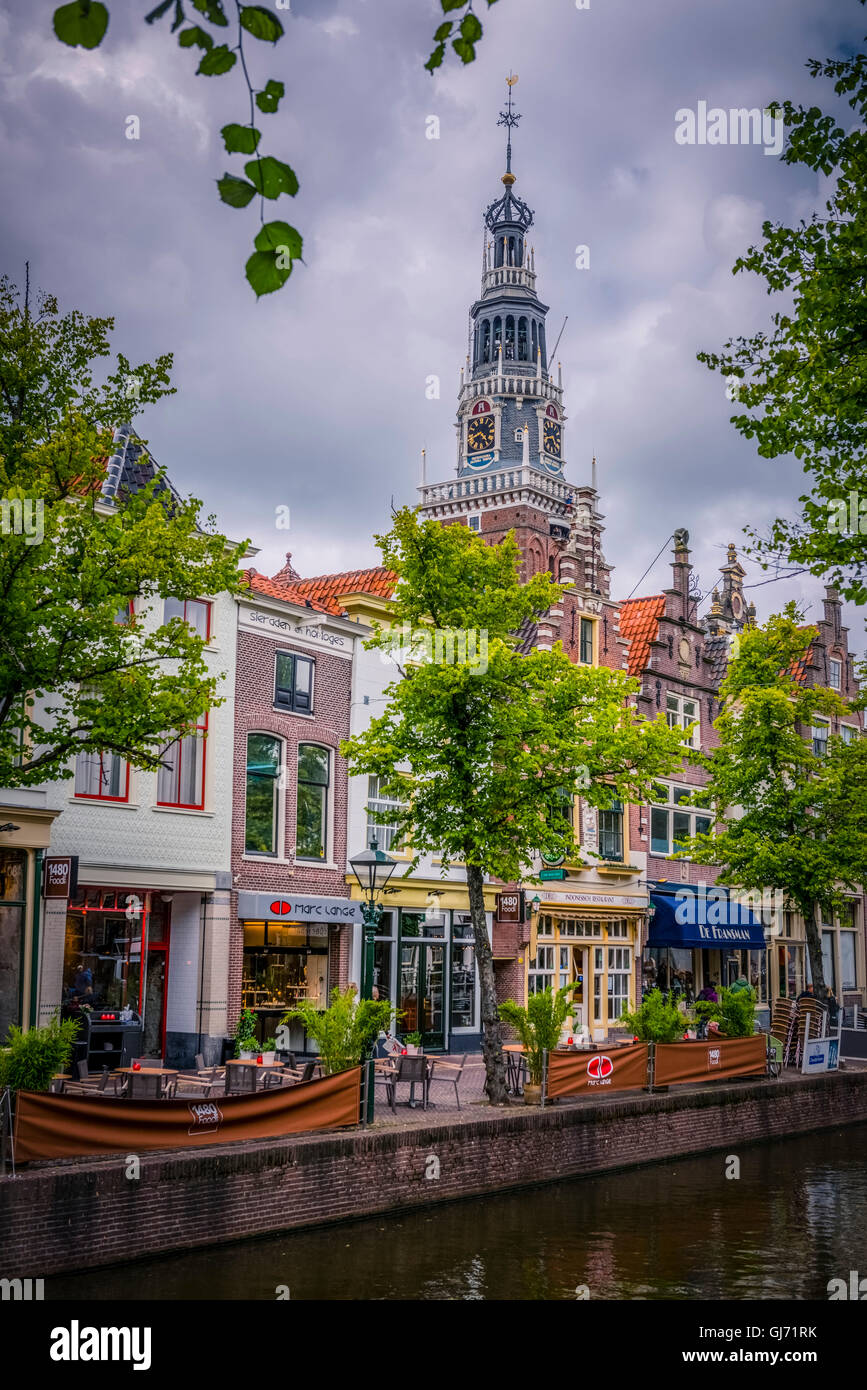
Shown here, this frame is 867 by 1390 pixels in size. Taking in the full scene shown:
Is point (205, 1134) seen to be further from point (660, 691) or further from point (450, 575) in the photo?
point (660, 691)

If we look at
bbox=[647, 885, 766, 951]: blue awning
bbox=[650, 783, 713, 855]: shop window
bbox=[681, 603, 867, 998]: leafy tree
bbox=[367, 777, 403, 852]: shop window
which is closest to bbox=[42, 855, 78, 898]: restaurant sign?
bbox=[367, 777, 403, 852]: shop window

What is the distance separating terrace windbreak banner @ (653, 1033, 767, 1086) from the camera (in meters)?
22.6

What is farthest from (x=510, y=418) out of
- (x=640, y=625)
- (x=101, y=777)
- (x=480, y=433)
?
(x=101, y=777)

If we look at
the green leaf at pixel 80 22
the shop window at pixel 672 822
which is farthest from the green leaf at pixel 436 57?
the shop window at pixel 672 822

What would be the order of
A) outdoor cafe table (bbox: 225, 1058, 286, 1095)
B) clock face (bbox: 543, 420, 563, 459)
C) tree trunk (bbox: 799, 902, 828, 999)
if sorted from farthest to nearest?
clock face (bbox: 543, 420, 563, 459) → tree trunk (bbox: 799, 902, 828, 999) → outdoor cafe table (bbox: 225, 1058, 286, 1095)

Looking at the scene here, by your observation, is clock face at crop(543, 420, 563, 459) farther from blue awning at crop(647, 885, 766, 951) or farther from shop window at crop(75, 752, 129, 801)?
shop window at crop(75, 752, 129, 801)

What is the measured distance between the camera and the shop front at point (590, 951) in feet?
113

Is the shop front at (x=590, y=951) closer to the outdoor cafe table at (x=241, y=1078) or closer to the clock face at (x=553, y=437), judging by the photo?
the outdoor cafe table at (x=241, y=1078)

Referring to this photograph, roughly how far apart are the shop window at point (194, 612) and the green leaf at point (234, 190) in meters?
21.5

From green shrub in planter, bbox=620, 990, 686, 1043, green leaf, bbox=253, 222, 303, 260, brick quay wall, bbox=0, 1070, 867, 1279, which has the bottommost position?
brick quay wall, bbox=0, 1070, 867, 1279

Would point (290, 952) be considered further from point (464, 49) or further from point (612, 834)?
point (464, 49)

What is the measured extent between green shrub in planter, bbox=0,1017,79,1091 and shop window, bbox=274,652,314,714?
45.7 ft
